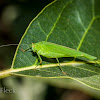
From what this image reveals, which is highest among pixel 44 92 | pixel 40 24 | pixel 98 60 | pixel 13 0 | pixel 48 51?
pixel 13 0

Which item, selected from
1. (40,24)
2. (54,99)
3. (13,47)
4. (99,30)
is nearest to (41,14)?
(40,24)

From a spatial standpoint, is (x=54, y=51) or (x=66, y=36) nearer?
(x=66, y=36)

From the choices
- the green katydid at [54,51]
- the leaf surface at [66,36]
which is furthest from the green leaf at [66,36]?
the green katydid at [54,51]

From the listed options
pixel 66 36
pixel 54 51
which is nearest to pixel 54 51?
pixel 54 51

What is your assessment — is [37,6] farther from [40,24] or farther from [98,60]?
[98,60]

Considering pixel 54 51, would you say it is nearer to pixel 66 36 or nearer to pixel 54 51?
pixel 54 51

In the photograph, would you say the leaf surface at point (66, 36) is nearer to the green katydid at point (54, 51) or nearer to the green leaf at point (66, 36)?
the green leaf at point (66, 36)
